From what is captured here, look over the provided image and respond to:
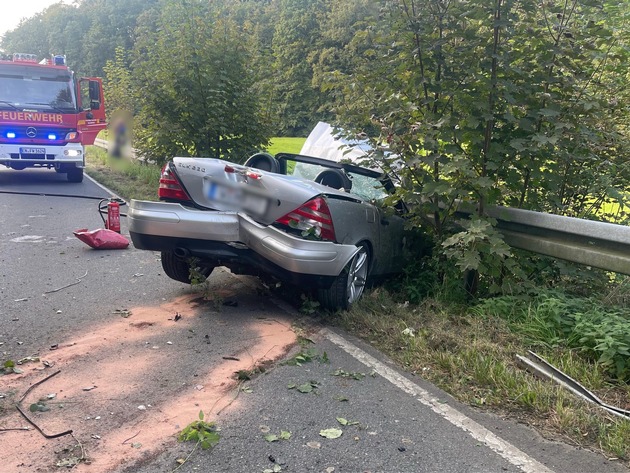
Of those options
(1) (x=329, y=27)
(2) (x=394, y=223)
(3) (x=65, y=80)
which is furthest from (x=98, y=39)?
(2) (x=394, y=223)

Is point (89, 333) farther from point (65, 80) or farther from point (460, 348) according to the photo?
point (65, 80)

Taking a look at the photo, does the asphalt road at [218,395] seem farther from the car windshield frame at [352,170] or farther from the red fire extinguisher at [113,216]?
the red fire extinguisher at [113,216]

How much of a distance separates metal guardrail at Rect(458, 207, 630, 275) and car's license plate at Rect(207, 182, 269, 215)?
6.22 ft

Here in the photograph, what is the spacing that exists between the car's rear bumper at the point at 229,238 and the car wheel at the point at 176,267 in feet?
2.03

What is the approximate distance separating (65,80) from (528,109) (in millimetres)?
12885

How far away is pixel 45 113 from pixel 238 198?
447 inches

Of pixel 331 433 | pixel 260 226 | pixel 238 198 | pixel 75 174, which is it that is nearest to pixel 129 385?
pixel 331 433

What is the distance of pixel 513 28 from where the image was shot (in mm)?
5059

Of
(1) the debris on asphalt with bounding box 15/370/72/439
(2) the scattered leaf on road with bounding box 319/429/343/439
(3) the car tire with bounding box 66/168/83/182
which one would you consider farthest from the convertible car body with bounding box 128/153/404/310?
(3) the car tire with bounding box 66/168/83/182

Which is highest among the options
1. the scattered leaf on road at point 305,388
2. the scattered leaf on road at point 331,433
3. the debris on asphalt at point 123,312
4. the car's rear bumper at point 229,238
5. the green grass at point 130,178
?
the car's rear bumper at point 229,238

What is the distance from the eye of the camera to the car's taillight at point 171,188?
5347mm

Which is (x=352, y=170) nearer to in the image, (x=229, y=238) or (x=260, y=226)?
(x=260, y=226)

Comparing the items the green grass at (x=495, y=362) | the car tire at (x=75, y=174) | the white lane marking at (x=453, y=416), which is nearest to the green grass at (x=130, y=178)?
the car tire at (x=75, y=174)

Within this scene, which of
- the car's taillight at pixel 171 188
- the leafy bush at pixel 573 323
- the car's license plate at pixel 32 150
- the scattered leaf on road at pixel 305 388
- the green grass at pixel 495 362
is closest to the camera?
the green grass at pixel 495 362
